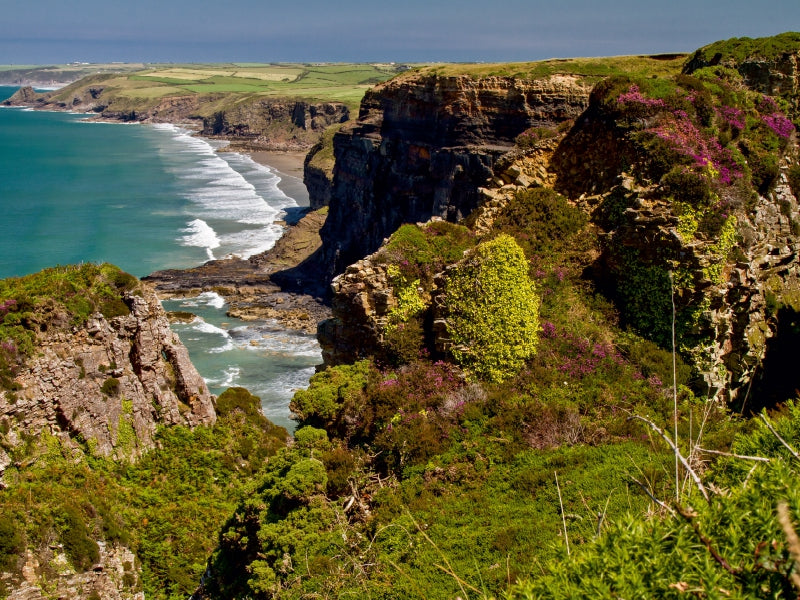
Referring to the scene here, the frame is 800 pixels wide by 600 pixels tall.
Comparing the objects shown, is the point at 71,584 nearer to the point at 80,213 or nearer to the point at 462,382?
the point at 462,382

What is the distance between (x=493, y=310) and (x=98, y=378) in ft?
46.2

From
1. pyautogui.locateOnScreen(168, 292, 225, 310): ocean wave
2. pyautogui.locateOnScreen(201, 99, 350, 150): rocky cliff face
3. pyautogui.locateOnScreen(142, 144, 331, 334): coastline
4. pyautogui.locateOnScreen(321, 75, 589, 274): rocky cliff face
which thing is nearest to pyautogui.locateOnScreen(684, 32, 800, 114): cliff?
pyautogui.locateOnScreen(321, 75, 589, 274): rocky cliff face

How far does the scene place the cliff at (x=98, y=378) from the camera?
62.7 ft

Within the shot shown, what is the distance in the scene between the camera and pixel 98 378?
69.0 feet

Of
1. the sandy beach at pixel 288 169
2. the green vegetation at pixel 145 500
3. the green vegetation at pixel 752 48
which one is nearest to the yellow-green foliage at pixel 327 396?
the green vegetation at pixel 145 500

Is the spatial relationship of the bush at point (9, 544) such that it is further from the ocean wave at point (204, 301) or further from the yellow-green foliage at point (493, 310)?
the ocean wave at point (204, 301)

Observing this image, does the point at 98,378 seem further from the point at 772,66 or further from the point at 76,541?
the point at 772,66

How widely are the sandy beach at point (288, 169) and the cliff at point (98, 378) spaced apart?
7844 cm

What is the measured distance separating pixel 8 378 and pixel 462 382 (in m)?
14.0

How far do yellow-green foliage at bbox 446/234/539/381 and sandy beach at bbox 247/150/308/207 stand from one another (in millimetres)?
86263

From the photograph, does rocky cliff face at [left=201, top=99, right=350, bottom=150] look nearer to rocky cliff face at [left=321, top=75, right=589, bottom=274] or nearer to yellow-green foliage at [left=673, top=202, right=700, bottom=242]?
rocky cliff face at [left=321, top=75, right=589, bottom=274]

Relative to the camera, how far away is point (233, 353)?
4928 centimetres

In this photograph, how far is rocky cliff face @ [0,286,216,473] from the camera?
19.2 m

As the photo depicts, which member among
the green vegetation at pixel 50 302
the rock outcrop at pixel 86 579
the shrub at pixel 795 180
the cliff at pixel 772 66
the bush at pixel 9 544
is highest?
the cliff at pixel 772 66
